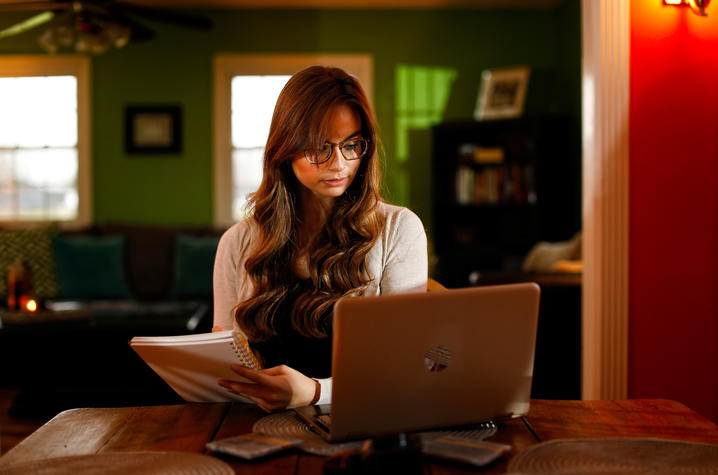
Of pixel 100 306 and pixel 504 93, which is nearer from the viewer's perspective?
pixel 100 306

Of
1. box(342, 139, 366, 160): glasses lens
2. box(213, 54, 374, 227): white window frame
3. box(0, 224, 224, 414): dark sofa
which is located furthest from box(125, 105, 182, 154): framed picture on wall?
box(342, 139, 366, 160): glasses lens

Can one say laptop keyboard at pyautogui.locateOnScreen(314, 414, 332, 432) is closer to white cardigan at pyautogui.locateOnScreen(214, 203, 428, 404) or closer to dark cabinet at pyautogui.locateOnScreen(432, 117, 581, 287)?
white cardigan at pyautogui.locateOnScreen(214, 203, 428, 404)

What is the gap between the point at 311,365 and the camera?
161cm

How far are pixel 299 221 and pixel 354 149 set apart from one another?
0.77ft

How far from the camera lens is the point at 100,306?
178 inches

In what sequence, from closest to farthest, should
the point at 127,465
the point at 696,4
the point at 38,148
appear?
the point at 127,465 → the point at 696,4 → the point at 38,148

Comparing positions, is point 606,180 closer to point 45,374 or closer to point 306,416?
point 306,416

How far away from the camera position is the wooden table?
1019 mm

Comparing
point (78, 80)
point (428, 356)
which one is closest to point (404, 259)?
point (428, 356)

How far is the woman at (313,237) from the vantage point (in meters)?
1.57

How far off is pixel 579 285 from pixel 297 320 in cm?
194

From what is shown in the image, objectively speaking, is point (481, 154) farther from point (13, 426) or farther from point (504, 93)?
point (13, 426)

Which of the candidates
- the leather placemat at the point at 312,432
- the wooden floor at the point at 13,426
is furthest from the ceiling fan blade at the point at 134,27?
the leather placemat at the point at 312,432


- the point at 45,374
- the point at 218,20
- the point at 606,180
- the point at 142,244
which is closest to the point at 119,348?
the point at 45,374
